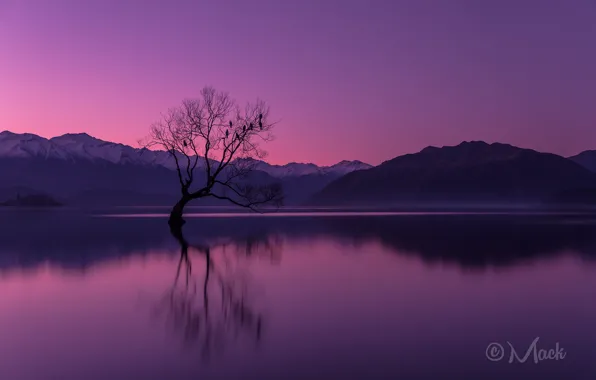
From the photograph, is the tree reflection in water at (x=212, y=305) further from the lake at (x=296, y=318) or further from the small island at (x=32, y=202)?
the small island at (x=32, y=202)

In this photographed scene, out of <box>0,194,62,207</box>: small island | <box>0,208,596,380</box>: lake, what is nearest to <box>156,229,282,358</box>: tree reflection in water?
<box>0,208,596,380</box>: lake

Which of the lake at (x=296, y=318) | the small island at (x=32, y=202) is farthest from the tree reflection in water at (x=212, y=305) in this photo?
the small island at (x=32, y=202)

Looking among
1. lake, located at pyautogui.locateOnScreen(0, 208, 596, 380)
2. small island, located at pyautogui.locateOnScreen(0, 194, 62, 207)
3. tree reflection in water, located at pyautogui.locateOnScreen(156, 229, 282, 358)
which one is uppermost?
small island, located at pyautogui.locateOnScreen(0, 194, 62, 207)

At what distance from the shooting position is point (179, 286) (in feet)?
42.6

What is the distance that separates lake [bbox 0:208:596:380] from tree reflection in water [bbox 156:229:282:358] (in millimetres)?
41

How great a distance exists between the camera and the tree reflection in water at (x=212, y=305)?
8195mm

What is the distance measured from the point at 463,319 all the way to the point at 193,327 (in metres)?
4.88

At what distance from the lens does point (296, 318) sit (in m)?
9.64

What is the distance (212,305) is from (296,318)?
195cm

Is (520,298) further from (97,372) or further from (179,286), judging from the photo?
(97,372)

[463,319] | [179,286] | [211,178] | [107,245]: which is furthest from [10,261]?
[211,178]

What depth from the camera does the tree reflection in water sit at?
8195mm

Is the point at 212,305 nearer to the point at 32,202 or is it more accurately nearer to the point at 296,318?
the point at 296,318

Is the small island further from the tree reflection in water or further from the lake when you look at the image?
the tree reflection in water
